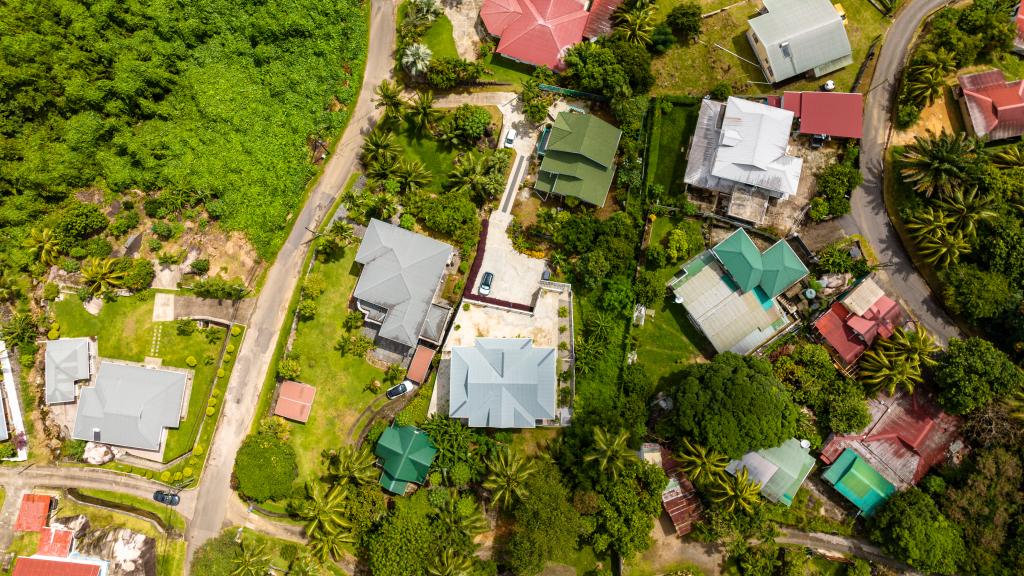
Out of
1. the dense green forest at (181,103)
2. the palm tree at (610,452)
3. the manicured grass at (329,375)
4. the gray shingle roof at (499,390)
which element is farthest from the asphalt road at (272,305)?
the palm tree at (610,452)

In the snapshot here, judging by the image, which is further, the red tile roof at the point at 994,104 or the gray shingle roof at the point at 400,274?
the gray shingle roof at the point at 400,274

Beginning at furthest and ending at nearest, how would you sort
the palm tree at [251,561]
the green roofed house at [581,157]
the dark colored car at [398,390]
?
the dark colored car at [398,390], the green roofed house at [581,157], the palm tree at [251,561]

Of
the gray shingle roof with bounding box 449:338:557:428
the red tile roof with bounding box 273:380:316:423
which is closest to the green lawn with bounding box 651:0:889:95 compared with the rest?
the gray shingle roof with bounding box 449:338:557:428

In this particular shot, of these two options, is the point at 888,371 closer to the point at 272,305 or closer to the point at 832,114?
the point at 832,114

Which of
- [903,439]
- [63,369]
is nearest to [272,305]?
[63,369]

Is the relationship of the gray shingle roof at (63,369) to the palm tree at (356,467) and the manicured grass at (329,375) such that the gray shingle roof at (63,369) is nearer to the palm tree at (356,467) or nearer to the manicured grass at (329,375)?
the manicured grass at (329,375)

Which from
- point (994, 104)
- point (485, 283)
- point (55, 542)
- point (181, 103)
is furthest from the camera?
point (181, 103)

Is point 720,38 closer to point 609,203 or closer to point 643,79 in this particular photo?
point 643,79
